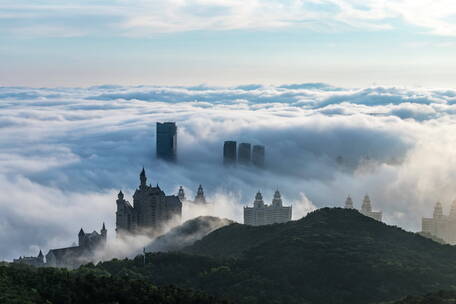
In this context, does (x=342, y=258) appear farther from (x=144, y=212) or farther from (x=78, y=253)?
(x=144, y=212)

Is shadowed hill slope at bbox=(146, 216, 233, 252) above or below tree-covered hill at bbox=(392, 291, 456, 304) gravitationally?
below

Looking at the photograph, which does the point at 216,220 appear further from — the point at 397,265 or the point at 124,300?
the point at 124,300

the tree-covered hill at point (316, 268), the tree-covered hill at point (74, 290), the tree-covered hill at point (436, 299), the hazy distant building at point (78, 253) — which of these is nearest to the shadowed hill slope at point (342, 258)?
the tree-covered hill at point (316, 268)

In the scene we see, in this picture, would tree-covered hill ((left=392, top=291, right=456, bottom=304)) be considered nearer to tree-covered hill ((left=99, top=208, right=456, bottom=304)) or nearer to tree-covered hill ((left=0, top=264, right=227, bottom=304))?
tree-covered hill ((left=99, top=208, right=456, bottom=304))

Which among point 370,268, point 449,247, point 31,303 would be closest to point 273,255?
point 370,268

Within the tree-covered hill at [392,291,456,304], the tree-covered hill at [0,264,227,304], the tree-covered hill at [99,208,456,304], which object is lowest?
the tree-covered hill at [99,208,456,304]

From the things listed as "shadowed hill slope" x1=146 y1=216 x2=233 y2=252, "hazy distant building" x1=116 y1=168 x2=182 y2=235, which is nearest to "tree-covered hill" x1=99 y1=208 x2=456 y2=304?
"shadowed hill slope" x1=146 y1=216 x2=233 y2=252
